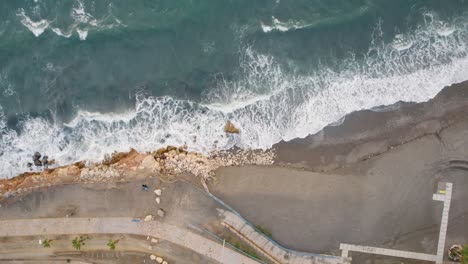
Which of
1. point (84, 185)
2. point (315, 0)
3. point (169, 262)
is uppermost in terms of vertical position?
point (315, 0)

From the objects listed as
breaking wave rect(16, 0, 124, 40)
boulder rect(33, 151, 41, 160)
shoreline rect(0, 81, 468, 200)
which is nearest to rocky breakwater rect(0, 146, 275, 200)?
shoreline rect(0, 81, 468, 200)

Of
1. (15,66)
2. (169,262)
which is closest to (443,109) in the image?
(169,262)

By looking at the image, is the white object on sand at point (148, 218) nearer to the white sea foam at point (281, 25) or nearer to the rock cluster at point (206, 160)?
the rock cluster at point (206, 160)

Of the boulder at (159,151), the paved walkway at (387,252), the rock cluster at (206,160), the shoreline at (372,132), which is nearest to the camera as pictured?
the paved walkway at (387,252)

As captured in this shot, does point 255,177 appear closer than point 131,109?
Yes

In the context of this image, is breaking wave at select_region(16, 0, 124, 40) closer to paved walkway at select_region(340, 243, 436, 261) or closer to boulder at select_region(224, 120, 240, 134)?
boulder at select_region(224, 120, 240, 134)

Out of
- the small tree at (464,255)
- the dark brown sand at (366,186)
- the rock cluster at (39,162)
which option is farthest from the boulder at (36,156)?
the small tree at (464,255)

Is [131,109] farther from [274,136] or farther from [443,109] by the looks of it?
[443,109]
